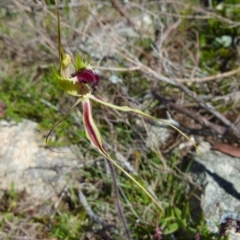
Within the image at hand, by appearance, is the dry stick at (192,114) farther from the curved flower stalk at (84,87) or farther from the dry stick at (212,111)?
the curved flower stalk at (84,87)

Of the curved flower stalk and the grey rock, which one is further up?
the curved flower stalk

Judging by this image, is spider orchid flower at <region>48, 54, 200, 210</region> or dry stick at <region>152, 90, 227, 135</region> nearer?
spider orchid flower at <region>48, 54, 200, 210</region>

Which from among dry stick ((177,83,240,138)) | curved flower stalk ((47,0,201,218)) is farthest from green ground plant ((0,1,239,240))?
curved flower stalk ((47,0,201,218))

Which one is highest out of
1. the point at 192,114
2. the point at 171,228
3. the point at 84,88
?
the point at 84,88

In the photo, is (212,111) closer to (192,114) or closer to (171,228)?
(192,114)

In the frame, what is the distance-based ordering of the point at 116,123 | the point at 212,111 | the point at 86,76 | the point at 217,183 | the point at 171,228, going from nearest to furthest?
the point at 86,76
the point at 171,228
the point at 217,183
the point at 212,111
the point at 116,123

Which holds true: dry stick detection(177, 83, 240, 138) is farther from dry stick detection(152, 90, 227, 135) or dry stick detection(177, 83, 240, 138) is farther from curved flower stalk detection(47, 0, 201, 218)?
curved flower stalk detection(47, 0, 201, 218)

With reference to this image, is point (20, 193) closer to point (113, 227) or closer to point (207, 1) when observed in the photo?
point (113, 227)

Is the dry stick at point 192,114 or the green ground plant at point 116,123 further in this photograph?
the dry stick at point 192,114

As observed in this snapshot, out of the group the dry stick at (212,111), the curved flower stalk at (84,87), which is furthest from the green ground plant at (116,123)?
the curved flower stalk at (84,87)

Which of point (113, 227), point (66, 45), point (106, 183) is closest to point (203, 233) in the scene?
point (113, 227)

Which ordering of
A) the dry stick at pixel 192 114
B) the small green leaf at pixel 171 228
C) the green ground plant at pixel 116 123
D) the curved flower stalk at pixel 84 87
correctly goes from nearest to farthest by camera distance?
Answer: the curved flower stalk at pixel 84 87 → the small green leaf at pixel 171 228 → the green ground plant at pixel 116 123 → the dry stick at pixel 192 114

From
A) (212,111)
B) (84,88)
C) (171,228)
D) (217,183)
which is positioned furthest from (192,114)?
(84,88)
